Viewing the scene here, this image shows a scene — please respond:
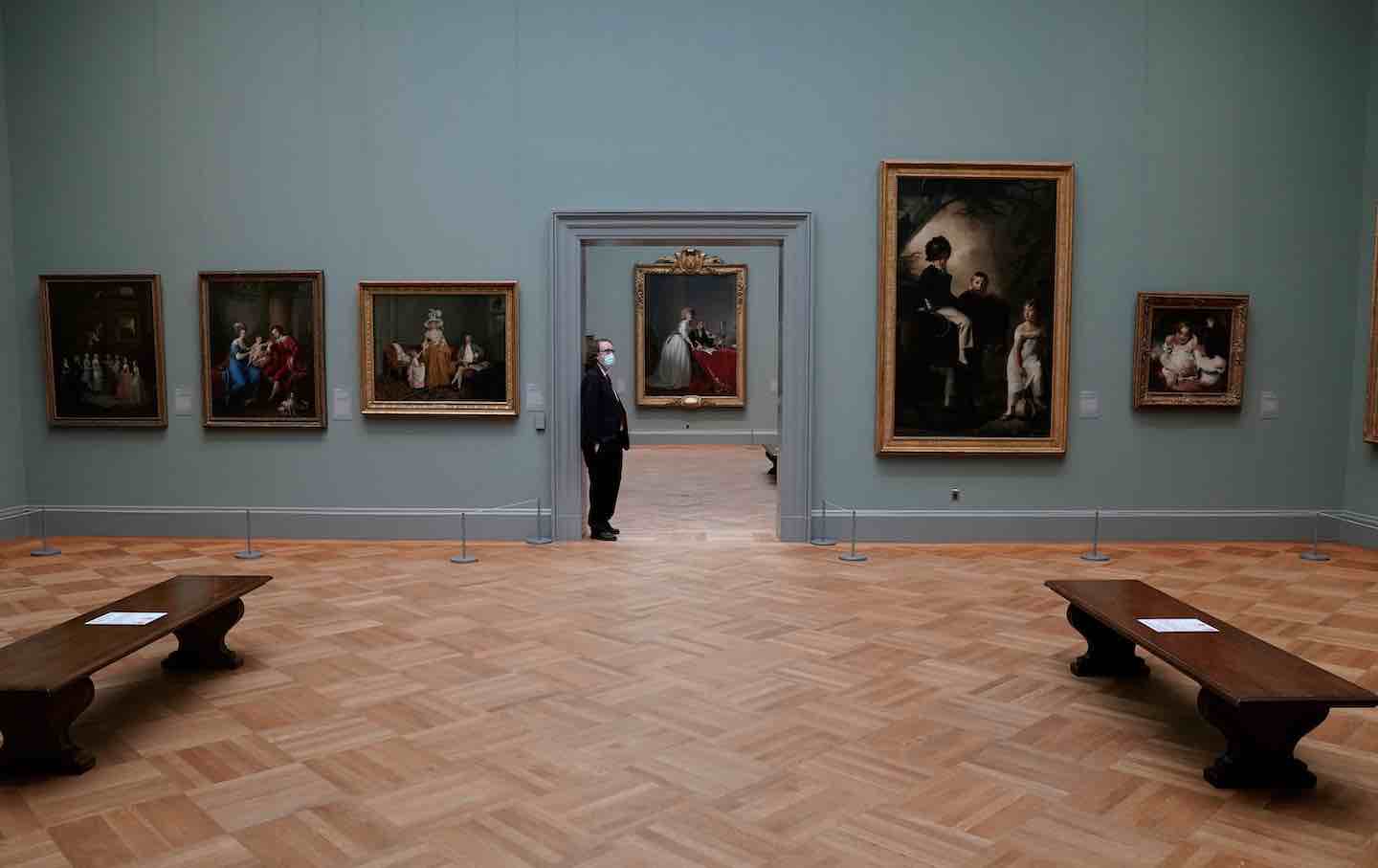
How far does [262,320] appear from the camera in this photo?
Answer: 10711mm

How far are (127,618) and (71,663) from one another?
2.98 feet

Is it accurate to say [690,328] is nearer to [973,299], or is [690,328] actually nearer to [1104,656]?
[973,299]

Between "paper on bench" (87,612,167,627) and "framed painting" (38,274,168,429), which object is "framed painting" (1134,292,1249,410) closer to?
"paper on bench" (87,612,167,627)

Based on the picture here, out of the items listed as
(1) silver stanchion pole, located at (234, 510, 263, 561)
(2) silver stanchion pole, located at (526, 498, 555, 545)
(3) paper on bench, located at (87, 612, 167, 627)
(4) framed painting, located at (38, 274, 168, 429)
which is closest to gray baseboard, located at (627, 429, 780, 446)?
(2) silver stanchion pole, located at (526, 498, 555, 545)

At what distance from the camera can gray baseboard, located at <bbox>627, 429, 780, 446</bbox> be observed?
2259 cm

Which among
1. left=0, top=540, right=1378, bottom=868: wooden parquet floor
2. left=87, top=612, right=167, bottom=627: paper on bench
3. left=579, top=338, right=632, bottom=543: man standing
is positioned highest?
left=579, top=338, right=632, bottom=543: man standing

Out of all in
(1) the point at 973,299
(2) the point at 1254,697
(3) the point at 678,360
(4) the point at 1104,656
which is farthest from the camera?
(3) the point at 678,360

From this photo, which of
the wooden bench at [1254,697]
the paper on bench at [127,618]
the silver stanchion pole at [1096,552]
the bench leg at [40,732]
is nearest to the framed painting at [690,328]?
the silver stanchion pole at [1096,552]

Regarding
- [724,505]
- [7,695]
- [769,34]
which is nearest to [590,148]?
[769,34]

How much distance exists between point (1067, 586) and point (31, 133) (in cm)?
1176

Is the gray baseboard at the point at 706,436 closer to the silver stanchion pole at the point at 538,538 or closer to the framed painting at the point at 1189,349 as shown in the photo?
the silver stanchion pole at the point at 538,538

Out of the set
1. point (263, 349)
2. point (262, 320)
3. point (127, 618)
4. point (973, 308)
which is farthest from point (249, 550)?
point (973, 308)

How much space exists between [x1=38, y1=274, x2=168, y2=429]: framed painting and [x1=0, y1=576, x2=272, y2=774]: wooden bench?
5.53 meters

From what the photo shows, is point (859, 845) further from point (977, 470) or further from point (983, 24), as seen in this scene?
point (983, 24)
